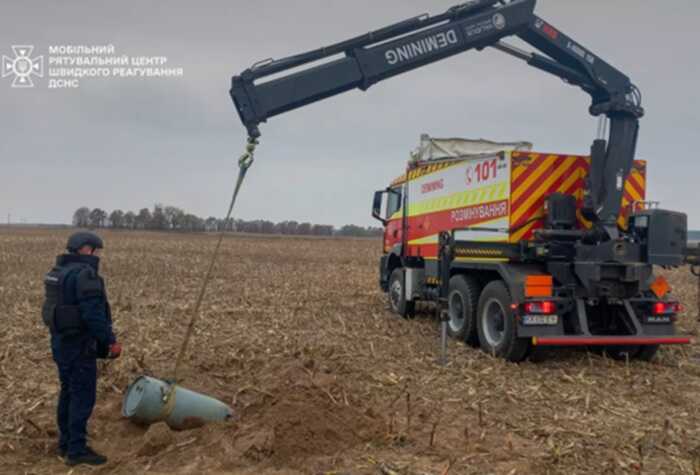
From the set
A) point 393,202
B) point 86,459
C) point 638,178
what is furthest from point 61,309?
point 393,202

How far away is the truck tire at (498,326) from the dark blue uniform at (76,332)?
5.17m

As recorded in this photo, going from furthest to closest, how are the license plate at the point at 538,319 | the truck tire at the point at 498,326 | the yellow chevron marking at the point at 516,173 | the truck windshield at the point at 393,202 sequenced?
1. the truck windshield at the point at 393,202
2. the yellow chevron marking at the point at 516,173
3. the truck tire at the point at 498,326
4. the license plate at the point at 538,319

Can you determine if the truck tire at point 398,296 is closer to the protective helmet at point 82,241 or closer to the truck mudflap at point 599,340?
the truck mudflap at point 599,340

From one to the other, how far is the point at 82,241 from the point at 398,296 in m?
8.51

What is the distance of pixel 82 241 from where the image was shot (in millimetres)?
5434

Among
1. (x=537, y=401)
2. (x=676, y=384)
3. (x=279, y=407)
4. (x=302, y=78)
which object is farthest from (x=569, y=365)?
(x=302, y=78)

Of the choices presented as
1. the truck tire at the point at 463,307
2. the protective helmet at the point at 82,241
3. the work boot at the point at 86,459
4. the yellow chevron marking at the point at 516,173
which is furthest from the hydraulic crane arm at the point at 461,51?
the work boot at the point at 86,459

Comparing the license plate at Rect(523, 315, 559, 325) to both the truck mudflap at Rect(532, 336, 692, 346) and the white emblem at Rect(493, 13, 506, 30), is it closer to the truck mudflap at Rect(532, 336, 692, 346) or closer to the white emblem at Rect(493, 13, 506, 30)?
the truck mudflap at Rect(532, 336, 692, 346)

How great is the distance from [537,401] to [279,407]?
2841 mm

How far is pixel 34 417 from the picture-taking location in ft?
20.2

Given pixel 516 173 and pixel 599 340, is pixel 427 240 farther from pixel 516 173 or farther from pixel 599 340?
pixel 599 340

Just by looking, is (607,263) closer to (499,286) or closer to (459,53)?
(499,286)

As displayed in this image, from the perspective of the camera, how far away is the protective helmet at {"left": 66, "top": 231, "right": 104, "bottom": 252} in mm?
5418

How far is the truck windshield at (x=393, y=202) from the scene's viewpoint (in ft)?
45.2
